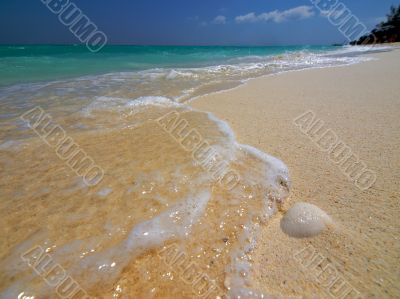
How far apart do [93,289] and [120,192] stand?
0.69 metres

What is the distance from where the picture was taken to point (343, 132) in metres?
2.58

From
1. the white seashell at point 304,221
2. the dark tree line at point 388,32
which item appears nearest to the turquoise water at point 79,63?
the white seashell at point 304,221

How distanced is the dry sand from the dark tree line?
1796 inches

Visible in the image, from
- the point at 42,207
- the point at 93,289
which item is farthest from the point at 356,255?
the point at 42,207

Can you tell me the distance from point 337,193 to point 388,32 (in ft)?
168

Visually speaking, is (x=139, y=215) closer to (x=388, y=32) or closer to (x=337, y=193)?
(x=337, y=193)

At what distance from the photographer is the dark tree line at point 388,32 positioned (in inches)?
1547

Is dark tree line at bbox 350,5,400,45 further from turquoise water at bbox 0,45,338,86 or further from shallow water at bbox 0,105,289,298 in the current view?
shallow water at bbox 0,105,289,298

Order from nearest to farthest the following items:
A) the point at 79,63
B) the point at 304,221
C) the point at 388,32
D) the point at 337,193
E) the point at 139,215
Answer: the point at 304,221 < the point at 139,215 < the point at 337,193 < the point at 79,63 < the point at 388,32

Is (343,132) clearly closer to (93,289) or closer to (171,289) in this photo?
(171,289)

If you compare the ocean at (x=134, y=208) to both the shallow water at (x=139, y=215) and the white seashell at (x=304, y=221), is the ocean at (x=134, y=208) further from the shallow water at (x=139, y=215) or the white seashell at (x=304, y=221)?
the white seashell at (x=304, y=221)

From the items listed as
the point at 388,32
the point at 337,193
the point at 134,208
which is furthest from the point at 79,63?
the point at 388,32

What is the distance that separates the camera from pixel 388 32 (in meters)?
40.3

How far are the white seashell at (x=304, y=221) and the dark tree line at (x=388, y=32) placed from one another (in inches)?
1874
